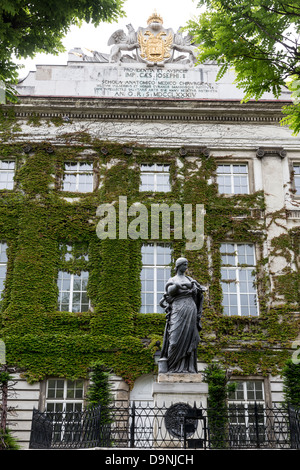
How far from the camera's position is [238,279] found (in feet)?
68.3

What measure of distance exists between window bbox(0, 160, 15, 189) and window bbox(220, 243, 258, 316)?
888 cm

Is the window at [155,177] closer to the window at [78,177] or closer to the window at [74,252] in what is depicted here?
the window at [78,177]

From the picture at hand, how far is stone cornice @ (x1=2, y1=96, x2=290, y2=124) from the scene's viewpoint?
22609 millimetres

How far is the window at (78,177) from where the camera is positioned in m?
22.2

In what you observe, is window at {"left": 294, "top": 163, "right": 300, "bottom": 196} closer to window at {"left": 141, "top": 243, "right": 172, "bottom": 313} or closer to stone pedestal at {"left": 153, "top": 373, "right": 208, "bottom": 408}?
window at {"left": 141, "top": 243, "right": 172, "bottom": 313}

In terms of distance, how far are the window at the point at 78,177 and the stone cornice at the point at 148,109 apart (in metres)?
2.03

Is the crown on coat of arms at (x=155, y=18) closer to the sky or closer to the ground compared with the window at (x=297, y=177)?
closer to the sky

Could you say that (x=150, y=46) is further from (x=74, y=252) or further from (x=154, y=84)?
(x=74, y=252)

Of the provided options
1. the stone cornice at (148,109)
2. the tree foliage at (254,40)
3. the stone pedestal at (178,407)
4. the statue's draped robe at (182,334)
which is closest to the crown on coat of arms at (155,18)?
the stone cornice at (148,109)

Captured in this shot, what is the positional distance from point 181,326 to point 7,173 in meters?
13.7

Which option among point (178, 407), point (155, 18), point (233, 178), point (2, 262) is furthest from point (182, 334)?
point (155, 18)
